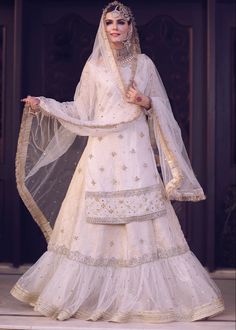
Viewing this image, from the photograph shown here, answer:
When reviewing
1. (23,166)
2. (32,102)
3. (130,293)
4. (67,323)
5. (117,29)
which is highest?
(117,29)

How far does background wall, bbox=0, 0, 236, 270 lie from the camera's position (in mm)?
5996

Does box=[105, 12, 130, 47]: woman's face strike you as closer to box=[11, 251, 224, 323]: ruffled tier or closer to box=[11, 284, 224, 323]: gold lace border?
box=[11, 251, 224, 323]: ruffled tier

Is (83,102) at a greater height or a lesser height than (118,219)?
greater

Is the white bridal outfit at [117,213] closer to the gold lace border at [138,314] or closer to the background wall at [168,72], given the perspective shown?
the gold lace border at [138,314]

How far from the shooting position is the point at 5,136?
20.1 feet

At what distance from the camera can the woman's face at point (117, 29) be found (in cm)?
461

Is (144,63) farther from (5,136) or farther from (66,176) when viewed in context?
(5,136)

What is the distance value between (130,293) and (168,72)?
2.23m

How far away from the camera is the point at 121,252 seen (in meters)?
4.50

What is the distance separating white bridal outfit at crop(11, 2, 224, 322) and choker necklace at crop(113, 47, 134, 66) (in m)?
0.01

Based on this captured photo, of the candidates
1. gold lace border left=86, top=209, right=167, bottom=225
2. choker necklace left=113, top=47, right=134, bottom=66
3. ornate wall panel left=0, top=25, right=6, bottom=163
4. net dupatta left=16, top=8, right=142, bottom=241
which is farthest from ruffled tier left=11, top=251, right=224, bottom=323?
ornate wall panel left=0, top=25, right=6, bottom=163

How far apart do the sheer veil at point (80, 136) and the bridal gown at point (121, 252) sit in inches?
2.4

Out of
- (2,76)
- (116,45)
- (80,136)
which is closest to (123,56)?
(116,45)

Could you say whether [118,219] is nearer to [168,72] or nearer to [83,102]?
[83,102]
